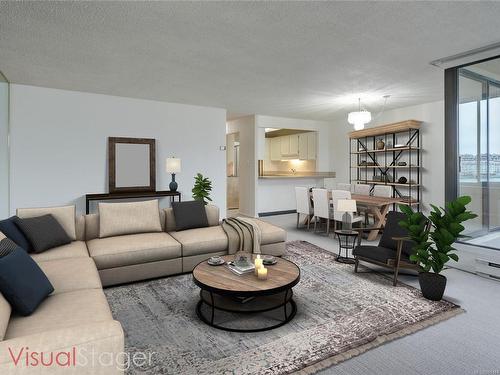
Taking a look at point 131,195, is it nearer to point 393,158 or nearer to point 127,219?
point 127,219

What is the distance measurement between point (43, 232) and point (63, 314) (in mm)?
1689

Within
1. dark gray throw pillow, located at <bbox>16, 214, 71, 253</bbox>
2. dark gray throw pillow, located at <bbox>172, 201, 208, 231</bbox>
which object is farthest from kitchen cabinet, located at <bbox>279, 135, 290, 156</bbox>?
dark gray throw pillow, located at <bbox>16, 214, 71, 253</bbox>

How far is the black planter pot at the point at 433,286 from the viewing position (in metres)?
2.85

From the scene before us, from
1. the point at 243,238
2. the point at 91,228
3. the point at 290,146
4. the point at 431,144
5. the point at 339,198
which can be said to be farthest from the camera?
the point at 290,146

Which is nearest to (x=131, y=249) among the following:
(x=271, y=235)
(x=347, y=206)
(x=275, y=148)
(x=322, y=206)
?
(x=271, y=235)

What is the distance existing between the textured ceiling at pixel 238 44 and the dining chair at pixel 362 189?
2122 mm

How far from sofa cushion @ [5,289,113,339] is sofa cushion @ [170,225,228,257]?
1.46 meters

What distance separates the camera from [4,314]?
1613 mm

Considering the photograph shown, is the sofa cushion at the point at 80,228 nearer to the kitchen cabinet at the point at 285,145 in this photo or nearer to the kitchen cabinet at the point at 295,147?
the kitchen cabinet at the point at 295,147

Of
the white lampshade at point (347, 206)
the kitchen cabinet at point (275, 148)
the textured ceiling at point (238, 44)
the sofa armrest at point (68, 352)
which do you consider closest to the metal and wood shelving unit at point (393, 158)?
the textured ceiling at point (238, 44)

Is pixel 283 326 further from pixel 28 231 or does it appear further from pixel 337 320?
pixel 28 231

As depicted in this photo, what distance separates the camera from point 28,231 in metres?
3.04

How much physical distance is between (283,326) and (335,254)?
222 centimetres

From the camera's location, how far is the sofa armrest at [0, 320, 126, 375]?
3.84ft
